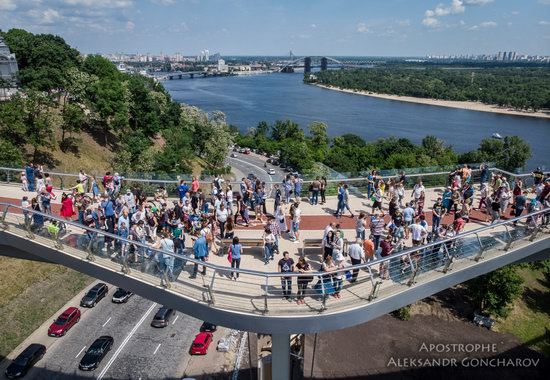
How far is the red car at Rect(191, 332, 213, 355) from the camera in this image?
76.7ft

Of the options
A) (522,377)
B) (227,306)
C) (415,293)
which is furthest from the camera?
(522,377)

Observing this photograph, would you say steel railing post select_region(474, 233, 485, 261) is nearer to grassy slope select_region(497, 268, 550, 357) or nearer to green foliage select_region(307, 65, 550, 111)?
grassy slope select_region(497, 268, 550, 357)

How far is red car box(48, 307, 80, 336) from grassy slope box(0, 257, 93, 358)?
1449 millimetres

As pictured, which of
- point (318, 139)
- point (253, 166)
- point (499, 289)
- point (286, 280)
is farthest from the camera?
point (318, 139)

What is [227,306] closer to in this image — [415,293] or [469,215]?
[415,293]

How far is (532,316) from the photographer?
95.0ft

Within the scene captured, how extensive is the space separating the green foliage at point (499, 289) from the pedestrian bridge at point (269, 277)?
16995mm

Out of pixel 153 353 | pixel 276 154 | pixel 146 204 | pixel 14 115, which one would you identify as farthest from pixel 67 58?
pixel 146 204

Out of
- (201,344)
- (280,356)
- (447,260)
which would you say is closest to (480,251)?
(447,260)

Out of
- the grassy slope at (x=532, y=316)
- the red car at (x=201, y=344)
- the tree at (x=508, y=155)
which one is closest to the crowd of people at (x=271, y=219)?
the red car at (x=201, y=344)

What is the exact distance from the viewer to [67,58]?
2480 inches

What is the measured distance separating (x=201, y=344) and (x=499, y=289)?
19047 millimetres

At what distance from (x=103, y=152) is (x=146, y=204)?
41.2m

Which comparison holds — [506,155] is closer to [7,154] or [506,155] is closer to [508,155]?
[508,155]
